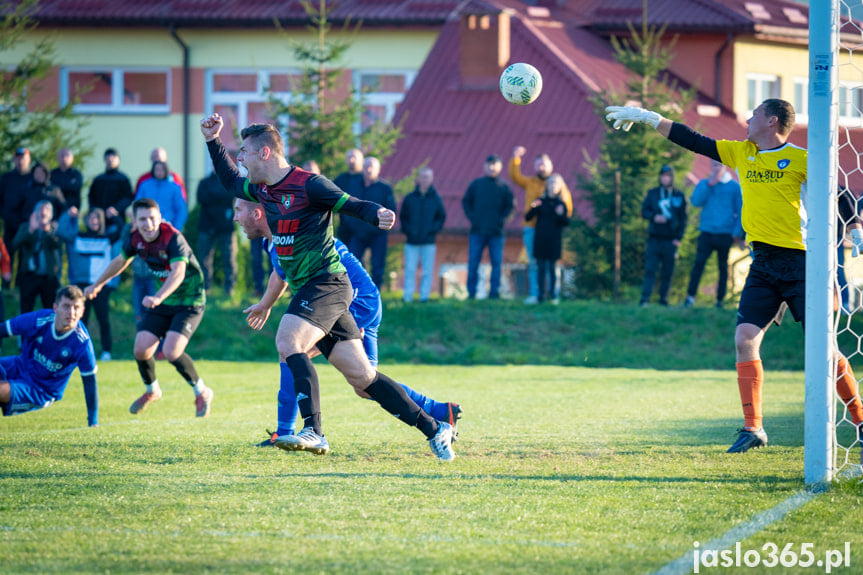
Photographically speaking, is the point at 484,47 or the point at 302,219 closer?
the point at 302,219

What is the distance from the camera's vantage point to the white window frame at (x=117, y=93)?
96.6 ft

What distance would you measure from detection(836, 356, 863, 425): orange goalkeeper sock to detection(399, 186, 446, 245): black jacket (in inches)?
402

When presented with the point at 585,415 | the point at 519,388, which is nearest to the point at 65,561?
the point at 585,415

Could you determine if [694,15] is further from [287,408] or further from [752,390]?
[287,408]

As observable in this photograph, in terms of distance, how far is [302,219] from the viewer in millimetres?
6637

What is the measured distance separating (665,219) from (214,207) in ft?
23.3

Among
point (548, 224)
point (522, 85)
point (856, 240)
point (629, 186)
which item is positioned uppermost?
point (522, 85)

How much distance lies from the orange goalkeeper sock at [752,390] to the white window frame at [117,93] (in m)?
24.4

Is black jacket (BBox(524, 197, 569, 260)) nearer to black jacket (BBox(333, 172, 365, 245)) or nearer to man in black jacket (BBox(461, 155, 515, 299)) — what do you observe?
man in black jacket (BBox(461, 155, 515, 299))

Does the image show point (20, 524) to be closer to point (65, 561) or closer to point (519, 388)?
point (65, 561)

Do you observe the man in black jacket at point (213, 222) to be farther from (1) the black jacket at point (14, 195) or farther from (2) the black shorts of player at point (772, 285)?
(2) the black shorts of player at point (772, 285)

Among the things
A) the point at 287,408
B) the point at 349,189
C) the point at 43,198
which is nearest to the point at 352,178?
the point at 349,189

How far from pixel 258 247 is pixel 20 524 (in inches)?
487

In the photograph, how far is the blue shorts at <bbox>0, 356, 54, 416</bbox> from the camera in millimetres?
8742
